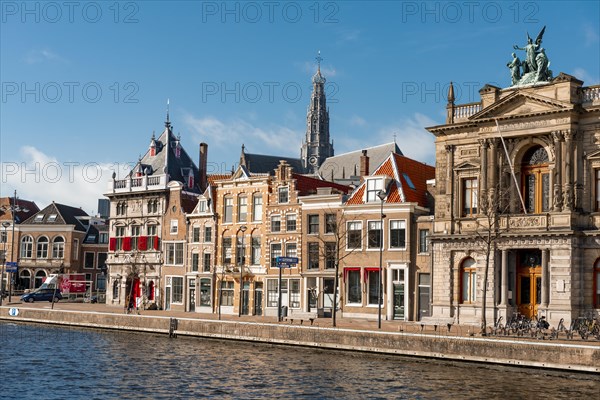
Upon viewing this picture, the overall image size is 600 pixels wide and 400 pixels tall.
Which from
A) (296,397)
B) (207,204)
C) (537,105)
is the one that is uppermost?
(537,105)

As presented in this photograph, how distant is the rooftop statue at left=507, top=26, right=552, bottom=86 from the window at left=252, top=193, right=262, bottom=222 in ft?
71.5

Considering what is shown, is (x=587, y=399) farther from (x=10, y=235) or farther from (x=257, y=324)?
(x=10, y=235)

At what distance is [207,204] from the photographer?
66812mm

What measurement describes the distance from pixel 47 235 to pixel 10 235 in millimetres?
5324

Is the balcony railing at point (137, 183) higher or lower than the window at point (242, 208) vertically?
higher

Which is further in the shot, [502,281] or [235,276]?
[235,276]

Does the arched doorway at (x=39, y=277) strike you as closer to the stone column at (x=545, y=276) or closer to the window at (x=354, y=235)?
the window at (x=354, y=235)

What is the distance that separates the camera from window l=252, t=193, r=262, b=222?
6269 centimetres

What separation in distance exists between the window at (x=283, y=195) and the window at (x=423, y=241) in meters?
11.8

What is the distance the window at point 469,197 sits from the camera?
165 feet

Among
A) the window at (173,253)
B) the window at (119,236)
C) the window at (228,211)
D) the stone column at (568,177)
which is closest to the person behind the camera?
the stone column at (568,177)

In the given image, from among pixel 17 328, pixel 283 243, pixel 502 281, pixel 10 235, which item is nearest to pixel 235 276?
pixel 283 243

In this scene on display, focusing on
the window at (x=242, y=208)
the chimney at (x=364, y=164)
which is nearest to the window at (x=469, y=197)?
the chimney at (x=364, y=164)

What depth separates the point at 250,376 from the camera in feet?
111
